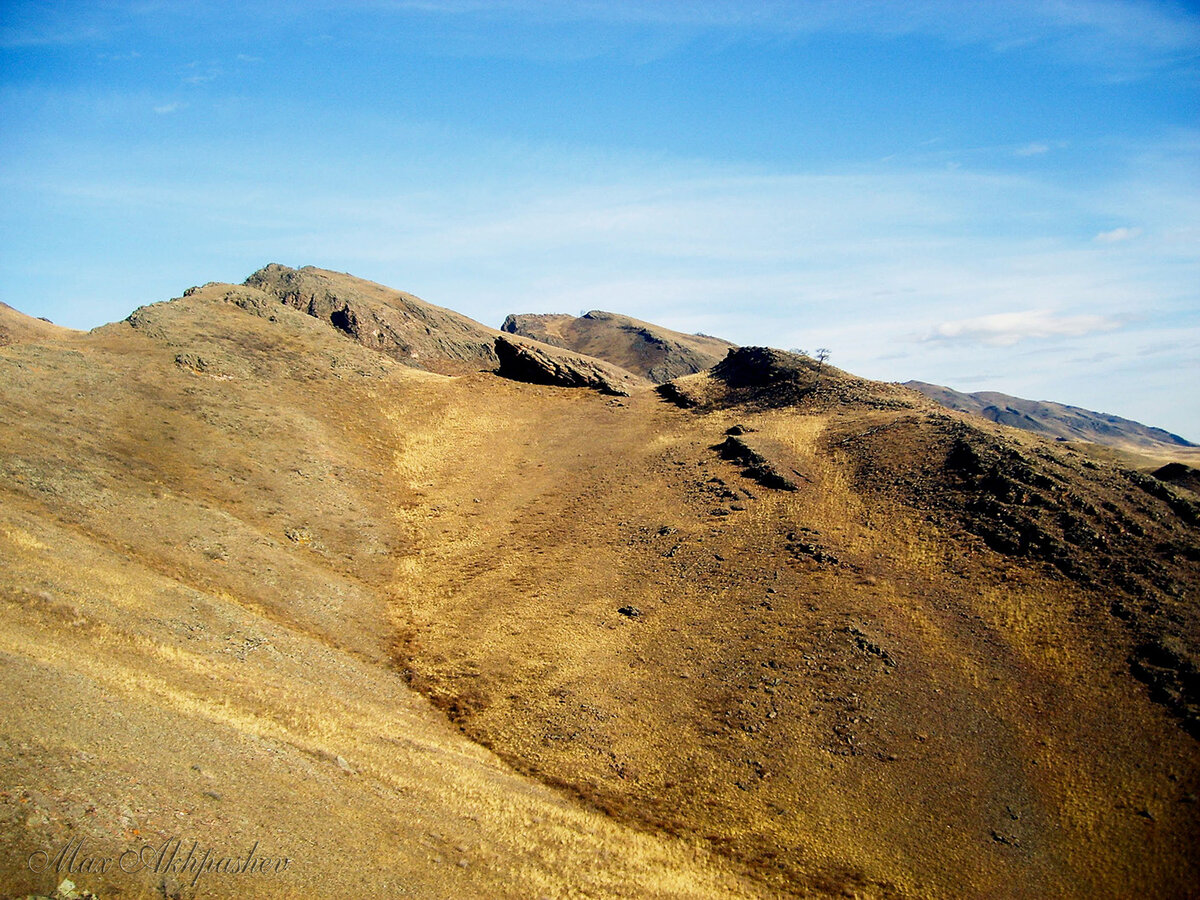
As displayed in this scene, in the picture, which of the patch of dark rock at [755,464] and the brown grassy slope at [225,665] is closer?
the brown grassy slope at [225,665]

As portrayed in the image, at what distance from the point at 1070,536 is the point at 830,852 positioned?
19.1 m

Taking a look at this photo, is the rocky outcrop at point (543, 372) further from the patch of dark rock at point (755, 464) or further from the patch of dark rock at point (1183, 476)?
the patch of dark rock at point (1183, 476)

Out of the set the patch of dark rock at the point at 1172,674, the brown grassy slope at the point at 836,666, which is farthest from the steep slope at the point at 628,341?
the patch of dark rock at the point at 1172,674

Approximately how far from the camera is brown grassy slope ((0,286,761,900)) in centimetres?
1202

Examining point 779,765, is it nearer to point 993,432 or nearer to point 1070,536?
point 1070,536

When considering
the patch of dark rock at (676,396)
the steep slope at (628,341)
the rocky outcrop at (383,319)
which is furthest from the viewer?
the steep slope at (628,341)

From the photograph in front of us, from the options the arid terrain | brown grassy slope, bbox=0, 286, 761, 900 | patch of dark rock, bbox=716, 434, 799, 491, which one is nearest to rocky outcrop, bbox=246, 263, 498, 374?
the arid terrain

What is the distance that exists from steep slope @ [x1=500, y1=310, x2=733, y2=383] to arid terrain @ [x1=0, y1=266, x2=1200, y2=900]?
90093 millimetres

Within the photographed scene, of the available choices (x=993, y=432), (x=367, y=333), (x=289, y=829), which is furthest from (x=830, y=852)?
(x=367, y=333)

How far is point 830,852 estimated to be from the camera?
17562 millimetres

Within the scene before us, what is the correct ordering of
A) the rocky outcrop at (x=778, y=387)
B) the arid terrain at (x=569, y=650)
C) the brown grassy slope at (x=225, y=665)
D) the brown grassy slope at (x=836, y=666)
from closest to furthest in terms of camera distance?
the brown grassy slope at (x=225, y=665) < the arid terrain at (x=569, y=650) < the brown grassy slope at (x=836, y=666) < the rocky outcrop at (x=778, y=387)

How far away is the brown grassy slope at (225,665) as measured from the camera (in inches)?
473

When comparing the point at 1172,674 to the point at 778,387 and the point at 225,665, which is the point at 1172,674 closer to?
the point at 225,665

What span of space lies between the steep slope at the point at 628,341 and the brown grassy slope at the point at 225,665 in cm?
9620
